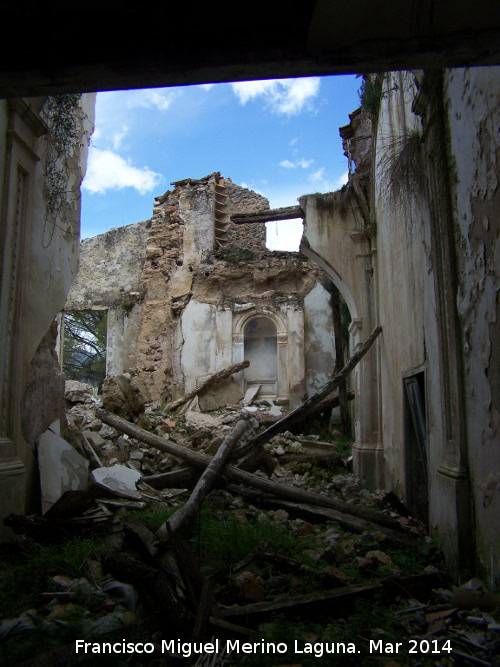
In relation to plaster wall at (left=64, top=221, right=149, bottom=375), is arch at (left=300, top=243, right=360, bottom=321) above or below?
below

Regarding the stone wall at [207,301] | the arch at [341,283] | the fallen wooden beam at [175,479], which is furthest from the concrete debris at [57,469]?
the stone wall at [207,301]

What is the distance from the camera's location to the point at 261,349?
1753 cm

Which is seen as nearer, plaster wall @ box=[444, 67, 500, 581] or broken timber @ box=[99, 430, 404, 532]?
plaster wall @ box=[444, 67, 500, 581]

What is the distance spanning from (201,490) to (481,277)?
3.62 metres

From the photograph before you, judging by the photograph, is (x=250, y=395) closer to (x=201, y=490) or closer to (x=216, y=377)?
(x=216, y=377)

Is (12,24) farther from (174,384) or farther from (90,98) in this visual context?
(174,384)

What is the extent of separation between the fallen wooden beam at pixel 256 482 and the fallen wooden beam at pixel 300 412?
50 cm

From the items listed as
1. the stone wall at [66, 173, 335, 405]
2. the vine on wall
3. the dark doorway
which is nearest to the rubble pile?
the dark doorway

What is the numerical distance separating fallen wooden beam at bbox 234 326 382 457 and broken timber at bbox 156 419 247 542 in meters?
0.25

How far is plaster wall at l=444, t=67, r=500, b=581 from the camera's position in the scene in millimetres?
3369

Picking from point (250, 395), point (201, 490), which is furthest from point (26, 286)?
point (250, 395)

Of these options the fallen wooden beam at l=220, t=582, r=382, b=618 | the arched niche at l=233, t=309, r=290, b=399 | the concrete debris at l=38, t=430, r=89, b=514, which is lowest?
the fallen wooden beam at l=220, t=582, r=382, b=618

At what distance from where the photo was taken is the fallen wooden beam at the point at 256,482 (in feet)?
17.4

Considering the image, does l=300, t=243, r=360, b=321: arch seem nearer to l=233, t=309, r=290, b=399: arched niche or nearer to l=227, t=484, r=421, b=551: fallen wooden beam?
l=227, t=484, r=421, b=551: fallen wooden beam
